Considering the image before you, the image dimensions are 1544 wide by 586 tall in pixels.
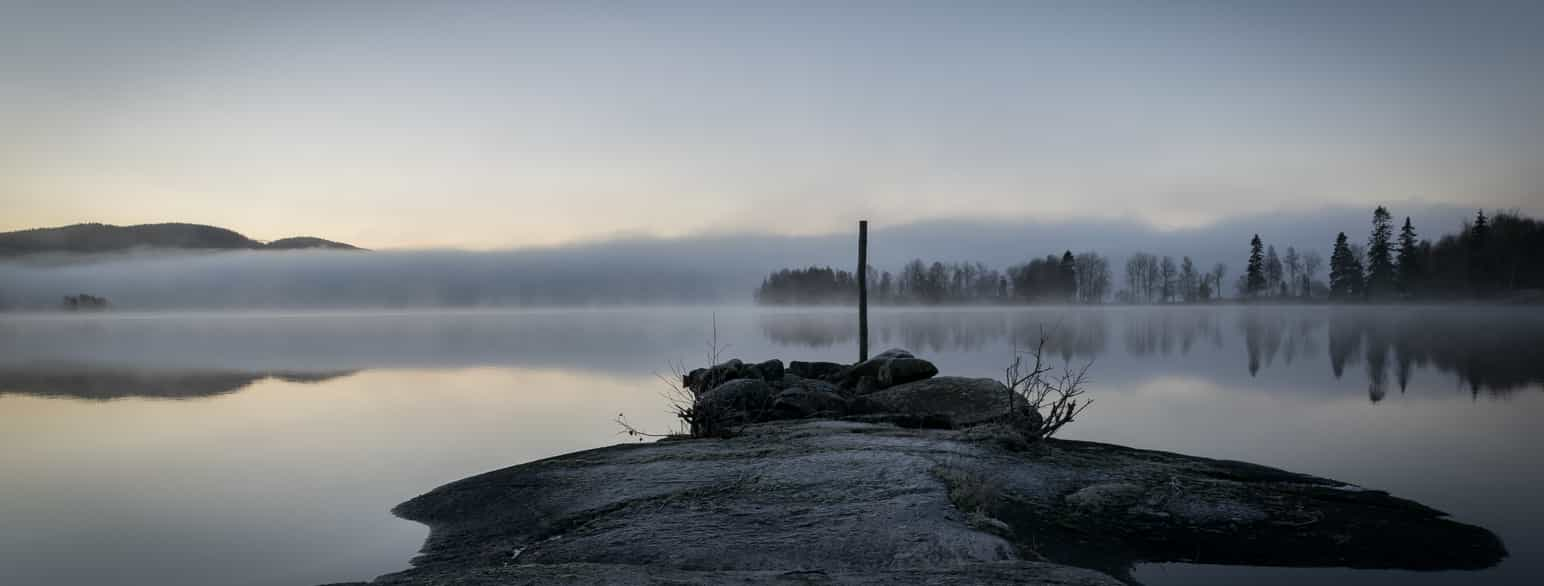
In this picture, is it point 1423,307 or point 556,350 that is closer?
point 556,350

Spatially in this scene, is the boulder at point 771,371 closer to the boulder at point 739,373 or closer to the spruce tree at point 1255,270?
the boulder at point 739,373

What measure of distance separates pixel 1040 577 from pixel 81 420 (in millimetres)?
19565

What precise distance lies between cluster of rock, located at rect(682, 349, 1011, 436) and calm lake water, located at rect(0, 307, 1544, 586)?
211cm

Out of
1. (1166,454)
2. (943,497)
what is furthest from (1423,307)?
(943,497)

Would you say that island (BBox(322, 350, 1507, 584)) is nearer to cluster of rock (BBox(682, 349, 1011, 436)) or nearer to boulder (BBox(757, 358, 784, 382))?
cluster of rock (BBox(682, 349, 1011, 436))

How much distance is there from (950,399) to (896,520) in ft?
26.0

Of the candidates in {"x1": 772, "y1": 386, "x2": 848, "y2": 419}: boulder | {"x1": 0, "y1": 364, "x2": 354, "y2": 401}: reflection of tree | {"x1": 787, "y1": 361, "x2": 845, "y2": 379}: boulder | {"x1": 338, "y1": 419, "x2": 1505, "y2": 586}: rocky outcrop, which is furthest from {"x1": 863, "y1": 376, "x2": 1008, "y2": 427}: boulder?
{"x1": 0, "y1": 364, "x2": 354, "y2": 401}: reflection of tree

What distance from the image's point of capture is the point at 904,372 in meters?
16.8

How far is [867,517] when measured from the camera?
6.98 m

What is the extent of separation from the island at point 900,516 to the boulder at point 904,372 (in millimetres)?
5084

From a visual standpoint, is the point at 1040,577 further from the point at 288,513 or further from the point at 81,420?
the point at 81,420

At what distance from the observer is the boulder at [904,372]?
1681cm

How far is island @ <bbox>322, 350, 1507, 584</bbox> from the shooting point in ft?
19.6

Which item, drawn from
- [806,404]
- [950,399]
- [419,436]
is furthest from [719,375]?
[419,436]
